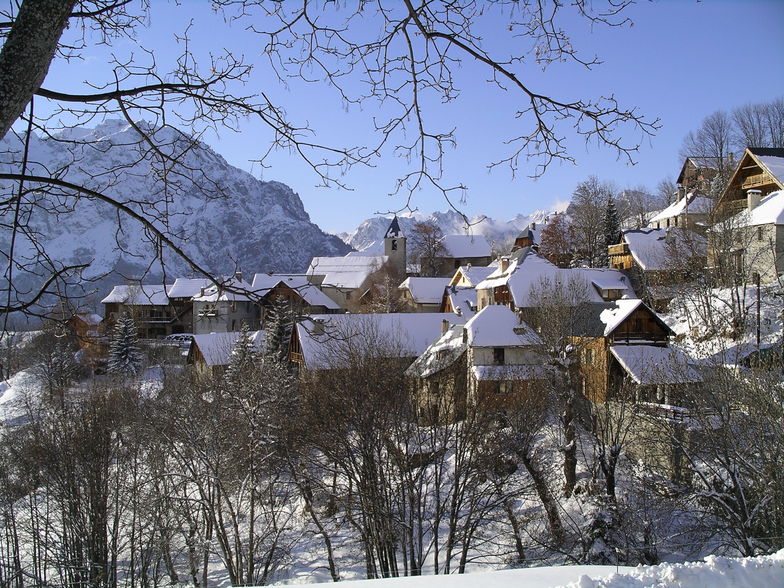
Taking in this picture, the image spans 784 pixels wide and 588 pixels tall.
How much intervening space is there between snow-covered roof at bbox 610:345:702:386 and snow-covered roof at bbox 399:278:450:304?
2886 cm

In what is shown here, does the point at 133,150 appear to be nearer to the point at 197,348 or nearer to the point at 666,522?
the point at 666,522

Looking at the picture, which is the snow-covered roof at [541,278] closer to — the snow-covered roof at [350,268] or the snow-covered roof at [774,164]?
the snow-covered roof at [774,164]

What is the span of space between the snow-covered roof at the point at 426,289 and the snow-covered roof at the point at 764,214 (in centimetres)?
2617

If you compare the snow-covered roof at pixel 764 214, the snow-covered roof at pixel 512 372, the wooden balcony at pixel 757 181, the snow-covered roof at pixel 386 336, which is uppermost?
the wooden balcony at pixel 757 181

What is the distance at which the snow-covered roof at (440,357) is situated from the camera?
23.2m

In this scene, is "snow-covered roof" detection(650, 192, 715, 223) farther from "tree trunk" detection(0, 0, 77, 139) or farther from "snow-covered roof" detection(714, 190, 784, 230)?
"tree trunk" detection(0, 0, 77, 139)

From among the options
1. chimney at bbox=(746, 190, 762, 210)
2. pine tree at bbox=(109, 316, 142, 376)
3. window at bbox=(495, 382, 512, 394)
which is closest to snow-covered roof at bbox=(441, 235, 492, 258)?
chimney at bbox=(746, 190, 762, 210)

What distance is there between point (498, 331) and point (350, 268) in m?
43.8

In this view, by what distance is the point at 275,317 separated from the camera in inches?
157

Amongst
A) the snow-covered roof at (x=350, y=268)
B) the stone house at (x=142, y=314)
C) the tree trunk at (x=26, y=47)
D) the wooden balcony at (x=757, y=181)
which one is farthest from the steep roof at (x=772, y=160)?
the stone house at (x=142, y=314)

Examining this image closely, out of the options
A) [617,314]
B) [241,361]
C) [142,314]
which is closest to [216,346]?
[241,361]

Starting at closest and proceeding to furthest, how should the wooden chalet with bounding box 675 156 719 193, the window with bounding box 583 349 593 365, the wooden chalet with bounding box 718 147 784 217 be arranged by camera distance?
1. the window with bounding box 583 349 593 365
2. the wooden chalet with bounding box 718 147 784 217
3. the wooden chalet with bounding box 675 156 719 193

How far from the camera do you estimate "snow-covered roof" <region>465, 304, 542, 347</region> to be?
2459 cm

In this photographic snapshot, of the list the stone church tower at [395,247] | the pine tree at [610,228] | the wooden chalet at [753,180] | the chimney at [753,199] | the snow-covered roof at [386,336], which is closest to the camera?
the snow-covered roof at [386,336]
